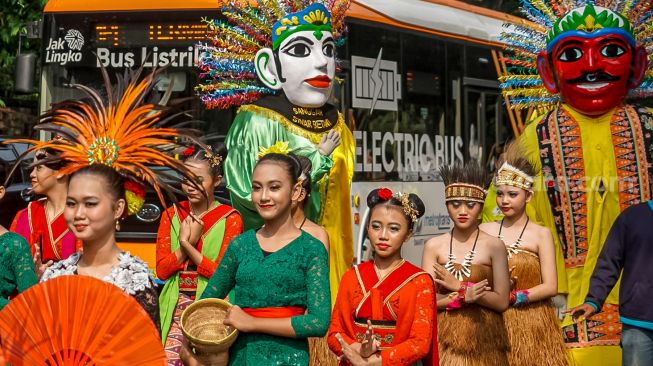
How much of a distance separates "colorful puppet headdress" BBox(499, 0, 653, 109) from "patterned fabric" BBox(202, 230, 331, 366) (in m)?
3.23

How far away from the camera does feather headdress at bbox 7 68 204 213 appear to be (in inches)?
211

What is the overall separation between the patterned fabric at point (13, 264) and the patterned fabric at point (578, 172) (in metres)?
3.71

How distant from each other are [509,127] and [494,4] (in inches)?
83.2

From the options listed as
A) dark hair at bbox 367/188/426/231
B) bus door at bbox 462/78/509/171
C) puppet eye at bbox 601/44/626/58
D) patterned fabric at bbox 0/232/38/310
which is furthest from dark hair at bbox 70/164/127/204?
bus door at bbox 462/78/509/171

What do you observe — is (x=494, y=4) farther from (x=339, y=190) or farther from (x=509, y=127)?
(x=339, y=190)

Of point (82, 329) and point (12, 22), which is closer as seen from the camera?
point (82, 329)

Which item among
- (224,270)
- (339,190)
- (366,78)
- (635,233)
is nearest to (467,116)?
(366,78)

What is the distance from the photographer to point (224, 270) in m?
5.57

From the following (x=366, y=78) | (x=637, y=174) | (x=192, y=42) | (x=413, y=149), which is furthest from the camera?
(x=413, y=149)

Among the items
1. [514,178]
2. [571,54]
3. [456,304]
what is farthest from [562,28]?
[456,304]

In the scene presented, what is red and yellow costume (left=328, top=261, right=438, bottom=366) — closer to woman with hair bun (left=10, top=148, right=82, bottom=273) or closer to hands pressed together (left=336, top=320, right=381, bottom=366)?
hands pressed together (left=336, top=320, right=381, bottom=366)

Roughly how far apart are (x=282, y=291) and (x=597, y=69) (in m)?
3.34

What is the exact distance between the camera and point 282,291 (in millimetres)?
5426

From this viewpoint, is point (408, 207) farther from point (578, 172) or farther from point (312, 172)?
point (312, 172)
